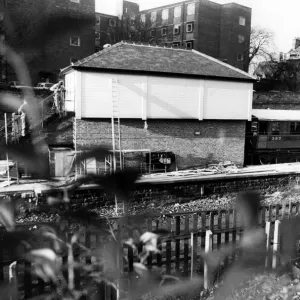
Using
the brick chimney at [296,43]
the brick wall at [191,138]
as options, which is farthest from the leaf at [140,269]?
the brick wall at [191,138]

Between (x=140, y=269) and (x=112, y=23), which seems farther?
(x=112, y=23)

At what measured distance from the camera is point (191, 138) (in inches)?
398

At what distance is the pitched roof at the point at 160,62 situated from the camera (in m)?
8.60

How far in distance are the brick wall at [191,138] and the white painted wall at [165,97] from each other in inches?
9.7

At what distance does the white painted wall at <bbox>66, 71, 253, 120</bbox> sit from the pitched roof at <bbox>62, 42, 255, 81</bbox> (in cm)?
21

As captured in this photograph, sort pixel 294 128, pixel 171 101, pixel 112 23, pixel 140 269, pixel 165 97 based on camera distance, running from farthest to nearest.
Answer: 1. pixel 294 128
2. pixel 171 101
3. pixel 165 97
4. pixel 112 23
5. pixel 140 269

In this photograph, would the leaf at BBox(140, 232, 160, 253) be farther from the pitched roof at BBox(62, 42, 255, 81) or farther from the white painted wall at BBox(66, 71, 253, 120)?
the pitched roof at BBox(62, 42, 255, 81)

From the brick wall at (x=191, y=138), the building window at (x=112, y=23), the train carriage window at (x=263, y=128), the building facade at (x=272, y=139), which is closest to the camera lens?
the building window at (x=112, y=23)

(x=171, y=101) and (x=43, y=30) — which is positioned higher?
(x=171, y=101)

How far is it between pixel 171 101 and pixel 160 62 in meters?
1.08

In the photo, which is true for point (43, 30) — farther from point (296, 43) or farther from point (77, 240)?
point (296, 43)

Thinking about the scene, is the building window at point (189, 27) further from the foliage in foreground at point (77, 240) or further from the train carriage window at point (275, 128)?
the foliage in foreground at point (77, 240)

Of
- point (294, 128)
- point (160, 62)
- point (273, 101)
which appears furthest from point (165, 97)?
point (273, 101)

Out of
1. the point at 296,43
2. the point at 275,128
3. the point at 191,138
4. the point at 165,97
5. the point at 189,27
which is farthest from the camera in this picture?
the point at 189,27
